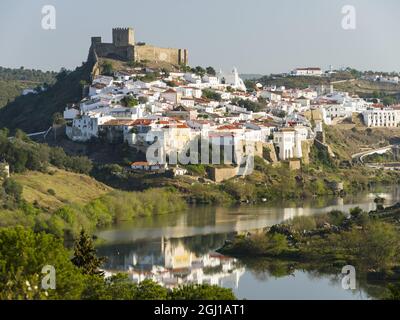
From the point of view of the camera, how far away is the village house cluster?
33719mm

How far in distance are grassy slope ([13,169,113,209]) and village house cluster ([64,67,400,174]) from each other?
2942 mm

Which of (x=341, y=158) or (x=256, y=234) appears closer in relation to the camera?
(x=256, y=234)

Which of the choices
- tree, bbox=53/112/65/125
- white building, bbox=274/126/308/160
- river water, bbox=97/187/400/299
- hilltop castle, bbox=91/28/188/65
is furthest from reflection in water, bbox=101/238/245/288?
hilltop castle, bbox=91/28/188/65

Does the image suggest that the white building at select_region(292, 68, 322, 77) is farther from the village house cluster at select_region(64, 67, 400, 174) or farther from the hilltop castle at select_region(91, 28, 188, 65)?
the hilltop castle at select_region(91, 28, 188, 65)

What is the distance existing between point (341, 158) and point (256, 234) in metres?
16.7

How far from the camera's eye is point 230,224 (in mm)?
25359

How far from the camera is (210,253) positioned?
21.4m

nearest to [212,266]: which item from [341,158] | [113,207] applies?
[113,207]

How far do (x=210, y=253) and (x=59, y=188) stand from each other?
24.5 feet

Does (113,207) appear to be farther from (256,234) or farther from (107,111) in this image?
(107,111)

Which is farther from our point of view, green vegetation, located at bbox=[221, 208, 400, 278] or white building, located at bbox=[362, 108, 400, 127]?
white building, located at bbox=[362, 108, 400, 127]

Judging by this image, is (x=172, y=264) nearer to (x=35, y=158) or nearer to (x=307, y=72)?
(x=35, y=158)

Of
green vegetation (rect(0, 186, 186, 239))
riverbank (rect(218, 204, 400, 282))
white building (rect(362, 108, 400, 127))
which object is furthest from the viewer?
white building (rect(362, 108, 400, 127))

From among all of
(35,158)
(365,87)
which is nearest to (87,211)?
(35,158)
